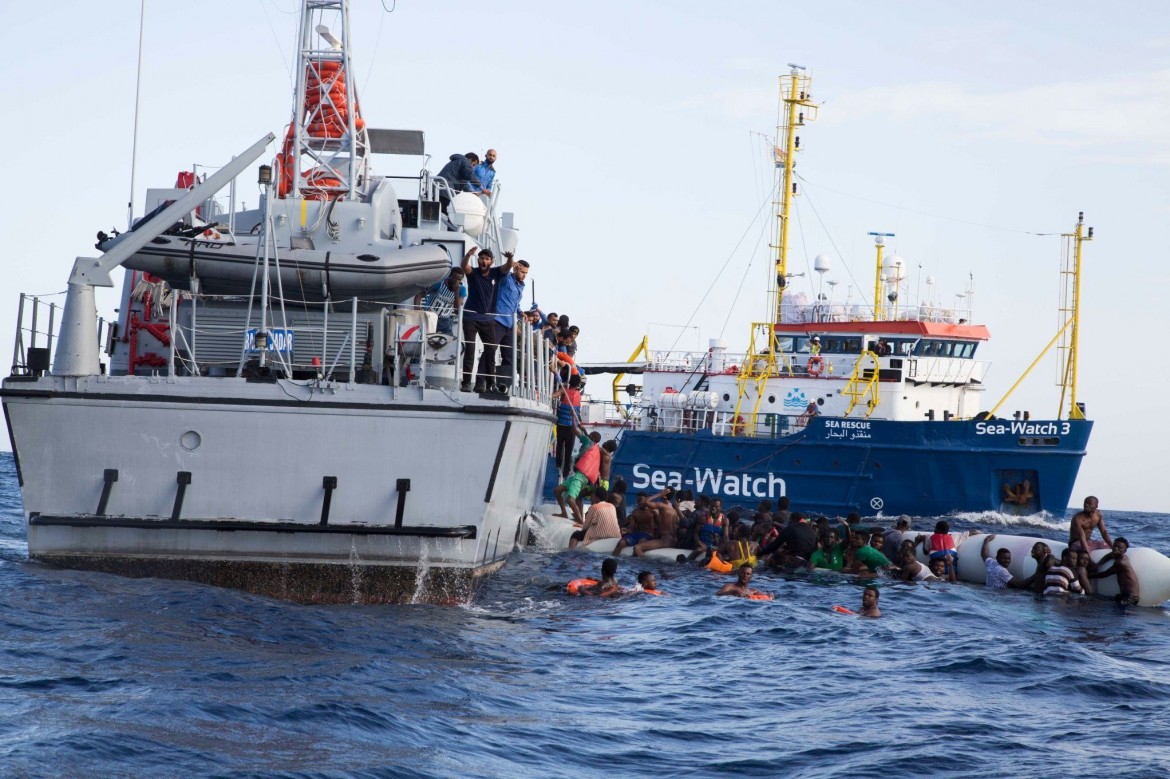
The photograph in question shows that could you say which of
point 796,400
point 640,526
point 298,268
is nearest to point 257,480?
point 298,268

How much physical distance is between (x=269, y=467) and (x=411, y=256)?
8.97ft

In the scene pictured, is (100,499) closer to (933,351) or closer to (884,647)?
(884,647)

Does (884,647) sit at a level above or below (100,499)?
below

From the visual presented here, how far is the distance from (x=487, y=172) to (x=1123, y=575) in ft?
34.7

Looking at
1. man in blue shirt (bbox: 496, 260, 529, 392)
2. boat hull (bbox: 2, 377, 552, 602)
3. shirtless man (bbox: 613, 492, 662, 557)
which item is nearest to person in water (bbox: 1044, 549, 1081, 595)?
shirtless man (bbox: 613, 492, 662, 557)

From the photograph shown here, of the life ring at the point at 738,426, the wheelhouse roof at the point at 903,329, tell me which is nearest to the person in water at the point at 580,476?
the life ring at the point at 738,426

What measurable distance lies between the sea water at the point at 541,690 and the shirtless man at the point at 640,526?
4726mm

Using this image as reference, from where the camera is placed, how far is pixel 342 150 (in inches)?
602

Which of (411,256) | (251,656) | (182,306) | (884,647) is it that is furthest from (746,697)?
(182,306)

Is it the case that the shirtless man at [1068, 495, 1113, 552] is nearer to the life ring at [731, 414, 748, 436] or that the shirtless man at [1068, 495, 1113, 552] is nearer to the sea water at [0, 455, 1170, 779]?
the sea water at [0, 455, 1170, 779]

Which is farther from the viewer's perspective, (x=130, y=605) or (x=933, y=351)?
(x=933, y=351)

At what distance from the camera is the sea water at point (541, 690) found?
292 inches

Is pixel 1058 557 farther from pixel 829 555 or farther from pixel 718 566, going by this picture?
pixel 718 566

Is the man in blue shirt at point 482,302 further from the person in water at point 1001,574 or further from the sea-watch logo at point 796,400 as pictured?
the sea-watch logo at point 796,400
